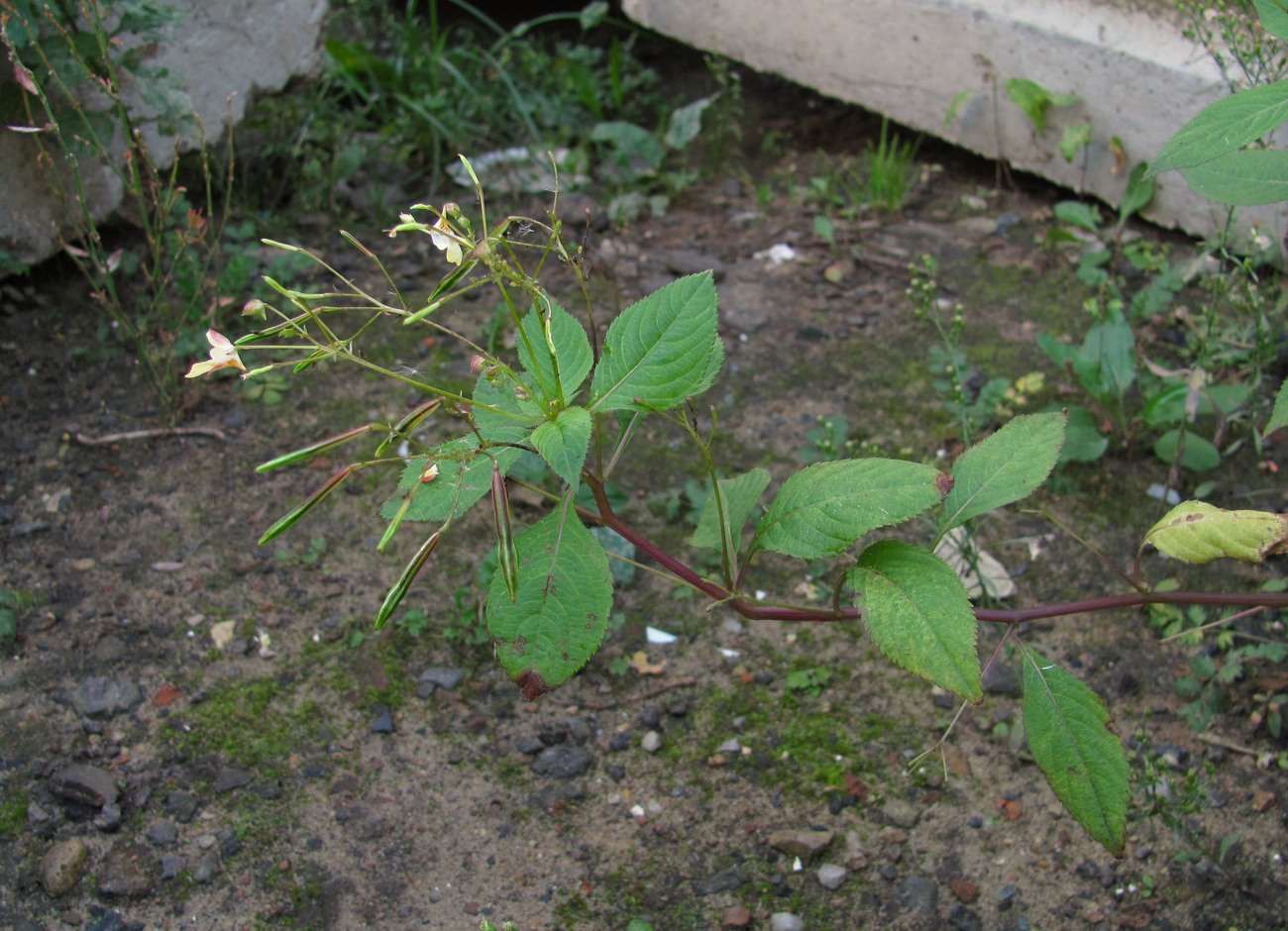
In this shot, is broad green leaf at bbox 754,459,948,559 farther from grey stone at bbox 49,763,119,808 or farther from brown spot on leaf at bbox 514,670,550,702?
grey stone at bbox 49,763,119,808

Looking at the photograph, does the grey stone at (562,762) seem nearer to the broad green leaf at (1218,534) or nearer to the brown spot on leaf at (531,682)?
the brown spot on leaf at (531,682)

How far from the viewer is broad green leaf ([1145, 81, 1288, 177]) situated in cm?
140

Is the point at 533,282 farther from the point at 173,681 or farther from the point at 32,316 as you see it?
the point at 32,316

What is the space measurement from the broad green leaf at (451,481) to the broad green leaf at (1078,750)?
0.78 meters

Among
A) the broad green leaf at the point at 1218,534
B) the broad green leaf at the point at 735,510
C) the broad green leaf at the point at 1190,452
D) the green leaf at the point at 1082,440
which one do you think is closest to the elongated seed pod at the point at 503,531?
the broad green leaf at the point at 735,510

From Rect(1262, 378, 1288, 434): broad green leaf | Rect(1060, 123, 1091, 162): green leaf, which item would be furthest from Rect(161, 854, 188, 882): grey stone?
Rect(1060, 123, 1091, 162): green leaf

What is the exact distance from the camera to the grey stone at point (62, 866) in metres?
1.85

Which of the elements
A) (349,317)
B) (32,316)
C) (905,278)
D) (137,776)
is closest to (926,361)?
(905,278)

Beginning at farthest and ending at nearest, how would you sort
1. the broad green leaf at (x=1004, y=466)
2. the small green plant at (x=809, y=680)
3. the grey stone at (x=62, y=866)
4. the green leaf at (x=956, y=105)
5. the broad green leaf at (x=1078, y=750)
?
the green leaf at (x=956, y=105)
the small green plant at (x=809, y=680)
the grey stone at (x=62, y=866)
the broad green leaf at (x=1004, y=466)
the broad green leaf at (x=1078, y=750)

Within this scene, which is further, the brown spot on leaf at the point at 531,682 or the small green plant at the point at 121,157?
the small green plant at the point at 121,157

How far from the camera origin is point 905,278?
3301 millimetres

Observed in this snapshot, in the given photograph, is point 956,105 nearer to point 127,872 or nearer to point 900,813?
point 900,813

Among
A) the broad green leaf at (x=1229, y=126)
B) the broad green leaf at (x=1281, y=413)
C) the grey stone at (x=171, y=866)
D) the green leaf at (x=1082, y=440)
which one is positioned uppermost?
the broad green leaf at (x=1229, y=126)

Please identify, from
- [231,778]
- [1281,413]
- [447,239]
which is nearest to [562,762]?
[231,778]
